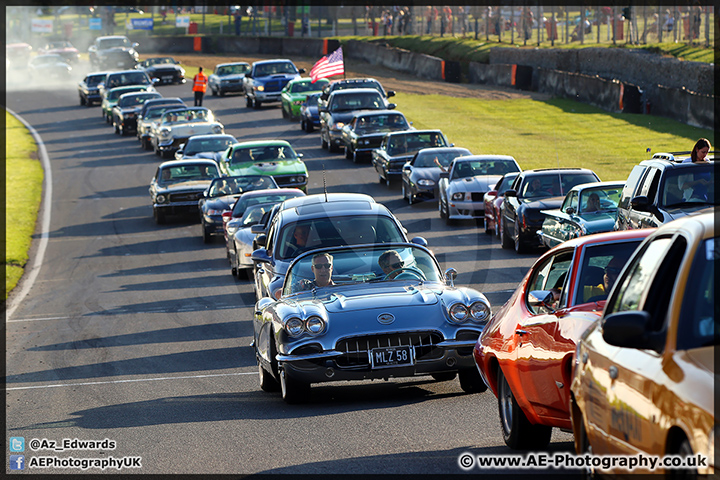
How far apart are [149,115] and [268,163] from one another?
15612 millimetres

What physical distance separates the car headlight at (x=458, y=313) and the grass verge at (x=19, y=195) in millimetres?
13725

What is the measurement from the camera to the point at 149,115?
43.3 m

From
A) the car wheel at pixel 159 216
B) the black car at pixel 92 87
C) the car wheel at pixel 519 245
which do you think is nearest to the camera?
the car wheel at pixel 519 245

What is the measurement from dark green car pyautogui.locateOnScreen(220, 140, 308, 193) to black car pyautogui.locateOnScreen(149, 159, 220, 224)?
58 cm

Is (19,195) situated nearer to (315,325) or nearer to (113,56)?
(315,325)

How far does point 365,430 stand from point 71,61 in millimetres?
78819

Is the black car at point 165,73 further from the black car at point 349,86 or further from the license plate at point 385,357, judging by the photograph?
the license plate at point 385,357

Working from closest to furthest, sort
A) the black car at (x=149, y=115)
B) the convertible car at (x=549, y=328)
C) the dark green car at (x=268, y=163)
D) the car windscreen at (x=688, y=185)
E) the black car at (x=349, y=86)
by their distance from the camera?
the convertible car at (x=549, y=328), the car windscreen at (x=688, y=185), the dark green car at (x=268, y=163), the black car at (x=349, y=86), the black car at (x=149, y=115)

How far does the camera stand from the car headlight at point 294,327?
962 centimetres

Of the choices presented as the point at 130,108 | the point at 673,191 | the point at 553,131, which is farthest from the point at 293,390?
the point at 130,108

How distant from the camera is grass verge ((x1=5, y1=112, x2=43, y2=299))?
2542 cm

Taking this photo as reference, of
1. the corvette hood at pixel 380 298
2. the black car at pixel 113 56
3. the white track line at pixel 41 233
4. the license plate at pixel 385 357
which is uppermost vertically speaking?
the black car at pixel 113 56

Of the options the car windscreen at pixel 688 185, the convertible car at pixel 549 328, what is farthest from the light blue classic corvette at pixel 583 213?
the convertible car at pixel 549 328

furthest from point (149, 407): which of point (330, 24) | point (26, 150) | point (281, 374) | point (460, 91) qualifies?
point (330, 24)
